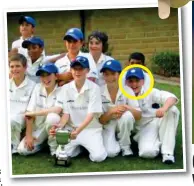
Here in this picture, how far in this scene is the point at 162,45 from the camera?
17.1ft

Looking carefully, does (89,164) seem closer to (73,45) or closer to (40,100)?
(40,100)

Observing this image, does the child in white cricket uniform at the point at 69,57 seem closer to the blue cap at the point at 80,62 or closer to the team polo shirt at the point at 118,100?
the blue cap at the point at 80,62

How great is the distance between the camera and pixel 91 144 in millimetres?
5141

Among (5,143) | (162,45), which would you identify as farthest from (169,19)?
(5,143)

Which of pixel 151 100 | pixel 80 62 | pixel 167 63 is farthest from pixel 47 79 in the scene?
pixel 167 63

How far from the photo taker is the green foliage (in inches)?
204

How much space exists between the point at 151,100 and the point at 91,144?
0.63m

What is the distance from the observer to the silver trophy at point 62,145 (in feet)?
16.9

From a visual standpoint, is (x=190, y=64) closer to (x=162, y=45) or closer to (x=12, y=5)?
(x=162, y=45)

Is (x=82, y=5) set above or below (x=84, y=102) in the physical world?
above

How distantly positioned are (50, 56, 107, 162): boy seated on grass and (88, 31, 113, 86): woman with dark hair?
7cm

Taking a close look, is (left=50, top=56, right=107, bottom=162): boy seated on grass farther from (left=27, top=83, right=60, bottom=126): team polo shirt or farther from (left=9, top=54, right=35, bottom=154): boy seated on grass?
(left=9, top=54, right=35, bottom=154): boy seated on grass

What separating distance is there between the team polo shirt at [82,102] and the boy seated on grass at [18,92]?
0.29 meters

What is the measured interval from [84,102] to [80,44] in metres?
0.49
